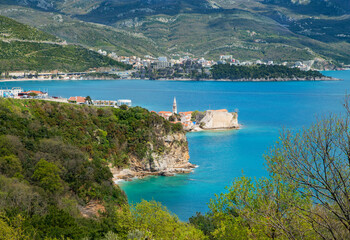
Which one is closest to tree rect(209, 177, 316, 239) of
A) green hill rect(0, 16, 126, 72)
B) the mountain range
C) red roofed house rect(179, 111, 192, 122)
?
red roofed house rect(179, 111, 192, 122)

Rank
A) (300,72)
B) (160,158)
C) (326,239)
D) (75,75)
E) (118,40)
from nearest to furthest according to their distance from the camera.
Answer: (326,239) → (160,158) → (75,75) → (300,72) → (118,40)

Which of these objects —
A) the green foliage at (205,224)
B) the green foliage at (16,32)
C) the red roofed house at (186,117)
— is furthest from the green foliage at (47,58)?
the green foliage at (205,224)

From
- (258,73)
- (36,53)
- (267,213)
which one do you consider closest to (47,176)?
(267,213)

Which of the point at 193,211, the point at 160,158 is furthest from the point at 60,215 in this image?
the point at 160,158

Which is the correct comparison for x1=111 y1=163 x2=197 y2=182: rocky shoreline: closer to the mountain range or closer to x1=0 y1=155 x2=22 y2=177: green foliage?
x1=0 y1=155 x2=22 y2=177: green foliage

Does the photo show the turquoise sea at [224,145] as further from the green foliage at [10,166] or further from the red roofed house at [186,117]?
the green foliage at [10,166]

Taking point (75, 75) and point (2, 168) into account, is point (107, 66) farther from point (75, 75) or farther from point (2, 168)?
point (2, 168)
